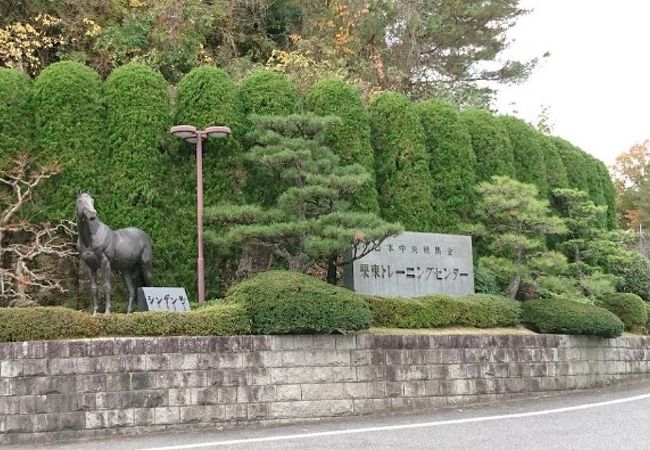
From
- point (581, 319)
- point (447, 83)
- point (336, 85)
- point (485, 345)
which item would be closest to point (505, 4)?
point (447, 83)

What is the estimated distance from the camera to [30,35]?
17766 mm

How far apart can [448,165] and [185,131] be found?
6816 mm

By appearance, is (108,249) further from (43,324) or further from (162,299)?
(43,324)

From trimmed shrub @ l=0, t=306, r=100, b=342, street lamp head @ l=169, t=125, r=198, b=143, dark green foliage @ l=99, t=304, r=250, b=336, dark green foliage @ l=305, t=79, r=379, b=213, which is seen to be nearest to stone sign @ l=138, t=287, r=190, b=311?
dark green foliage @ l=99, t=304, r=250, b=336

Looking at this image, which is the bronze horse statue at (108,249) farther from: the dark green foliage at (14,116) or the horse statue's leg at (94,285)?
the dark green foliage at (14,116)

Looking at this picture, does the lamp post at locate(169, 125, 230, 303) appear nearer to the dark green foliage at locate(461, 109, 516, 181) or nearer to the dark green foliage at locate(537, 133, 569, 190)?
the dark green foliage at locate(461, 109, 516, 181)

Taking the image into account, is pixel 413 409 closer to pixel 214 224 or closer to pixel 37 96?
pixel 214 224

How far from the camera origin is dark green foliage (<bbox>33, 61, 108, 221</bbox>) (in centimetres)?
1323

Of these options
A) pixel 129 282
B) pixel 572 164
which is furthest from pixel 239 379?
pixel 572 164

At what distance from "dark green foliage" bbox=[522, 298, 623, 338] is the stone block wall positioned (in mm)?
1030

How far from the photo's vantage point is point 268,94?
1494 centimetres

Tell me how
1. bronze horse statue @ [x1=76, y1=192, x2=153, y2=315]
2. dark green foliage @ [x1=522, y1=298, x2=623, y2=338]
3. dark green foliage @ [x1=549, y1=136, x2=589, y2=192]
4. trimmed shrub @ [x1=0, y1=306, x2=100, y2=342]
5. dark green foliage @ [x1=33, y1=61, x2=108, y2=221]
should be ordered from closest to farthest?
trimmed shrub @ [x1=0, y1=306, x2=100, y2=342] < bronze horse statue @ [x1=76, y1=192, x2=153, y2=315] < dark green foliage @ [x1=33, y1=61, x2=108, y2=221] < dark green foliage @ [x1=522, y1=298, x2=623, y2=338] < dark green foliage @ [x1=549, y1=136, x2=589, y2=192]

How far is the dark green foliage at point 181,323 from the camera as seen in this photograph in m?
10.3

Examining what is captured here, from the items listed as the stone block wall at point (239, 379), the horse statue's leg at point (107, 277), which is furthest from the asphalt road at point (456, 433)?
the horse statue's leg at point (107, 277)
